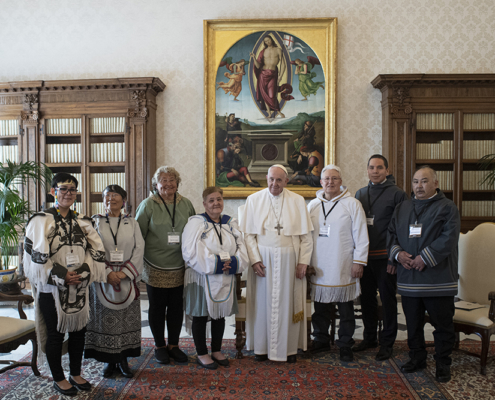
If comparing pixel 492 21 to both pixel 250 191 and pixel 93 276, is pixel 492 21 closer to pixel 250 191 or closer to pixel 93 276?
pixel 250 191

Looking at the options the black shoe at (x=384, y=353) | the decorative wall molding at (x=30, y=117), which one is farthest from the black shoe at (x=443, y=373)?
the decorative wall molding at (x=30, y=117)

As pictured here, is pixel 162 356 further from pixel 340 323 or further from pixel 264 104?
pixel 264 104

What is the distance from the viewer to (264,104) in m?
5.59

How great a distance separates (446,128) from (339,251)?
3.21 meters

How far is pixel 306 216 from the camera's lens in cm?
324

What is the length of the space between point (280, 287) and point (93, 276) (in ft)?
4.79

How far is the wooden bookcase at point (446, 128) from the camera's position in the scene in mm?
5215

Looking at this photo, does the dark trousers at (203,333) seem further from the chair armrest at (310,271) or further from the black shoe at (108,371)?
the chair armrest at (310,271)

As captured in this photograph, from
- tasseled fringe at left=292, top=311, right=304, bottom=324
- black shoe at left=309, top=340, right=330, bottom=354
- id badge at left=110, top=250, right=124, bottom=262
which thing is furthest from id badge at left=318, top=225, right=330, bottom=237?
id badge at left=110, top=250, right=124, bottom=262

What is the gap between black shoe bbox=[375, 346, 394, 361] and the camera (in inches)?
128

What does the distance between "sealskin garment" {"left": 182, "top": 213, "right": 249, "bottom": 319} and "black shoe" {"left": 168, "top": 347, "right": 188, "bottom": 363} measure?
434mm

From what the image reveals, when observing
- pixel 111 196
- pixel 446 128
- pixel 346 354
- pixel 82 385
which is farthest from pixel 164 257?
pixel 446 128

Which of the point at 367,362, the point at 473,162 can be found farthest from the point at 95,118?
the point at 473,162

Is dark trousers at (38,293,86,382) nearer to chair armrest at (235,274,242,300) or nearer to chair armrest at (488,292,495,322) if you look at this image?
chair armrest at (235,274,242,300)
